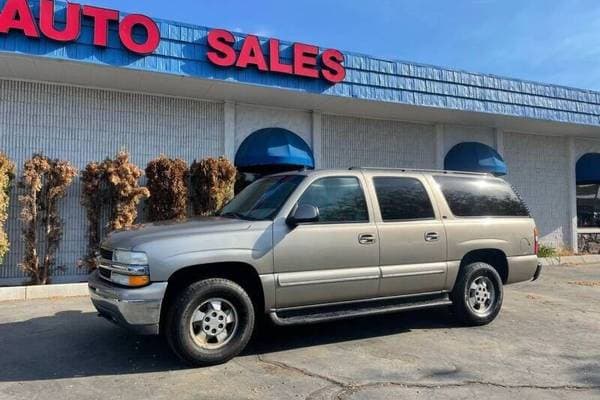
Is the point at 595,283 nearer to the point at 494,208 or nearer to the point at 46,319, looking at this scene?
the point at 494,208

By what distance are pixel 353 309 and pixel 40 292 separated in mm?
5848

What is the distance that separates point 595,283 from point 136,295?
10.1m

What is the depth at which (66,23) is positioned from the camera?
940 centimetres

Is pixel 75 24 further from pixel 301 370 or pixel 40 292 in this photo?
pixel 301 370

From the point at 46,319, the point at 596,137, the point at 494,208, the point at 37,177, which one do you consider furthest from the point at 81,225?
the point at 596,137

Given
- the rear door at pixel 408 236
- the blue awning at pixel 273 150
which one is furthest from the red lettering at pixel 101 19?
the rear door at pixel 408 236

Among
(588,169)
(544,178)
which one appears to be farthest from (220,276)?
(588,169)

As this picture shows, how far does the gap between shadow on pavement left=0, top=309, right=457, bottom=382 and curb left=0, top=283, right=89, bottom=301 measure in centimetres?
165

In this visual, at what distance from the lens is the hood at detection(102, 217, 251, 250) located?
5215 mm

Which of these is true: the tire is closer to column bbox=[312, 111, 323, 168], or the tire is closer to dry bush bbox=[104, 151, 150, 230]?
dry bush bbox=[104, 151, 150, 230]

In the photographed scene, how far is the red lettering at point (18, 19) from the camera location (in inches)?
353

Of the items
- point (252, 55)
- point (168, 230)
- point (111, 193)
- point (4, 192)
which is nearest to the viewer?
point (168, 230)

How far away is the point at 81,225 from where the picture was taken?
36.7ft

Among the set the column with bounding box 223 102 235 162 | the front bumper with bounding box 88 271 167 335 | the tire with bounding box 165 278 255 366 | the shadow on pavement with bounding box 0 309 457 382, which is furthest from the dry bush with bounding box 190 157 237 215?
the front bumper with bounding box 88 271 167 335
